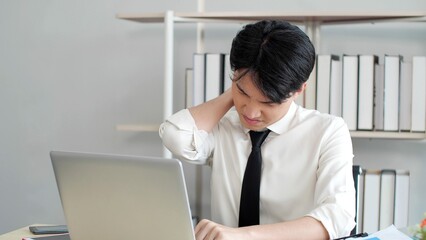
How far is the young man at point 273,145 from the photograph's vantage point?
155cm

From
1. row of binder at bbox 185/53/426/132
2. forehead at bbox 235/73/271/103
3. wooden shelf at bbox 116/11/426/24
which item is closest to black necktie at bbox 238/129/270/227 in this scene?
forehead at bbox 235/73/271/103

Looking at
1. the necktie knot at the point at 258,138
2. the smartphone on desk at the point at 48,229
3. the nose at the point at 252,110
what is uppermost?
the nose at the point at 252,110

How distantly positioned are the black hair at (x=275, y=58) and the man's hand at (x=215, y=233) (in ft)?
1.20

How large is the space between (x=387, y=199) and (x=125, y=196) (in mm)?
1359

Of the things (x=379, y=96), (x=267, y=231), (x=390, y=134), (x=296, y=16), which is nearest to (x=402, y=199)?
(x=390, y=134)

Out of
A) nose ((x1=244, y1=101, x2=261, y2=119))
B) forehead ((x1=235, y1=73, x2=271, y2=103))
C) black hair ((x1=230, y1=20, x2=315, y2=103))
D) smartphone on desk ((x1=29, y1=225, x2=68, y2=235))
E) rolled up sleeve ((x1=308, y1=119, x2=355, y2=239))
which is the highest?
black hair ((x1=230, y1=20, x2=315, y2=103))

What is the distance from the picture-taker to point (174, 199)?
121cm

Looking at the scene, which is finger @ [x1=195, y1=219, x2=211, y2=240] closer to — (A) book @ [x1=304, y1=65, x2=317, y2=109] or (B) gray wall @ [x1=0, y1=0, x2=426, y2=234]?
(A) book @ [x1=304, y1=65, x2=317, y2=109]

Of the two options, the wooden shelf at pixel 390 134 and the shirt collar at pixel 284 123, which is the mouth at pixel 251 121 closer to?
the shirt collar at pixel 284 123

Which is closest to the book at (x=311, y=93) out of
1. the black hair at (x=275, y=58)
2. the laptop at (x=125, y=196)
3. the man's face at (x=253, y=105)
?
the man's face at (x=253, y=105)

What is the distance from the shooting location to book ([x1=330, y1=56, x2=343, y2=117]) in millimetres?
2352

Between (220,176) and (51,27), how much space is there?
1.39 meters

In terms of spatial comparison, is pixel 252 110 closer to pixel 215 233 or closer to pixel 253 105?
pixel 253 105

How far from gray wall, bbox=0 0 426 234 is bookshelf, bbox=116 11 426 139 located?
5.6 inches
